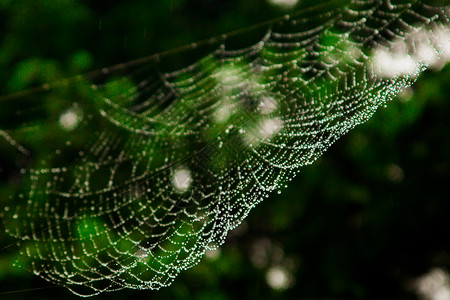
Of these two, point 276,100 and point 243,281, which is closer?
point 276,100

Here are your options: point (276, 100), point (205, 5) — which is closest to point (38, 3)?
point (205, 5)

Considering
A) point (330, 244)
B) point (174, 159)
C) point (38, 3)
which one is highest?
point (38, 3)

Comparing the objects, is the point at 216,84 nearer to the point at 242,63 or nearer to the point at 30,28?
the point at 242,63

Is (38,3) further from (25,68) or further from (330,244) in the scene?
(330,244)

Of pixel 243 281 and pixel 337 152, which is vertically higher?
pixel 337 152

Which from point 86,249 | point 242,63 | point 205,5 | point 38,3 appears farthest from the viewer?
point 205,5

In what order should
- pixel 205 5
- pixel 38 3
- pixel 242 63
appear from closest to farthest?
pixel 242 63
pixel 38 3
pixel 205 5
